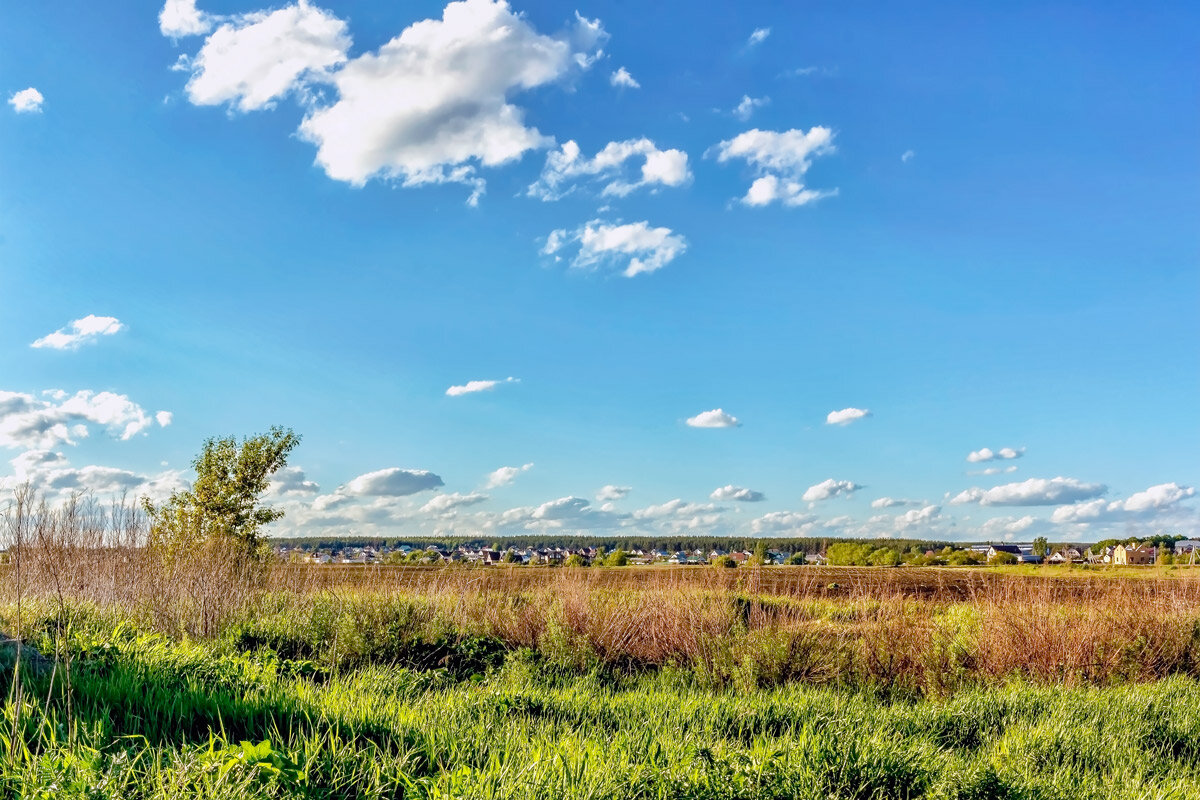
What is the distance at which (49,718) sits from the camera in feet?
17.0

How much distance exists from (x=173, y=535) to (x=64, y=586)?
5.78 m

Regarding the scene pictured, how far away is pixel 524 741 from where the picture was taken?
5047mm

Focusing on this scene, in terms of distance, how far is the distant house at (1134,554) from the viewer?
69.8 meters

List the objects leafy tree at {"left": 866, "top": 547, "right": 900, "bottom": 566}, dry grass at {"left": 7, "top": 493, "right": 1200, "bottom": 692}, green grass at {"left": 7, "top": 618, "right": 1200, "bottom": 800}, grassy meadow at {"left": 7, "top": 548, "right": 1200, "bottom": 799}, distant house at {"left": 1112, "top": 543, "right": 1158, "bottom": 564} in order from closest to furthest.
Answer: green grass at {"left": 7, "top": 618, "right": 1200, "bottom": 800}, grassy meadow at {"left": 7, "top": 548, "right": 1200, "bottom": 799}, dry grass at {"left": 7, "top": 493, "right": 1200, "bottom": 692}, leafy tree at {"left": 866, "top": 547, "right": 900, "bottom": 566}, distant house at {"left": 1112, "top": 543, "right": 1158, "bottom": 564}

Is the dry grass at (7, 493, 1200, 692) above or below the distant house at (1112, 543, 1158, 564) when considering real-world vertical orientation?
above

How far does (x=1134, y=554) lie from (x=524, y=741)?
3374 inches

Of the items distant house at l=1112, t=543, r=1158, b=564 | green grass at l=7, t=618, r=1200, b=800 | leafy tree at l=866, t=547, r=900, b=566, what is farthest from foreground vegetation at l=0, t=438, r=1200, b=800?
distant house at l=1112, t=543, r=1158, b=564

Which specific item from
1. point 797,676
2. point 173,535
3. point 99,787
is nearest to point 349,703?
point 99,787

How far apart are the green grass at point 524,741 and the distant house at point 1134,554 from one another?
7419 cm

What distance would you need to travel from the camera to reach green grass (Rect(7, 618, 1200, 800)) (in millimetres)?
4027

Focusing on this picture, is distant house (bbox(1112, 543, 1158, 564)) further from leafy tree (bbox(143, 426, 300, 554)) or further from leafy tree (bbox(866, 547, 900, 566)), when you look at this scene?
leafy tree (bbox(143, 426, 300, 554))

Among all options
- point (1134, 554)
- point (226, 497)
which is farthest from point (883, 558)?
point (226, 497)

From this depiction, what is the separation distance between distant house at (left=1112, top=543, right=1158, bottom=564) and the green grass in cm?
7419

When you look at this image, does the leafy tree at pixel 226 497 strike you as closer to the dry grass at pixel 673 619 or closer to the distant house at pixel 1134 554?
the dry grass at pixel 673 619
